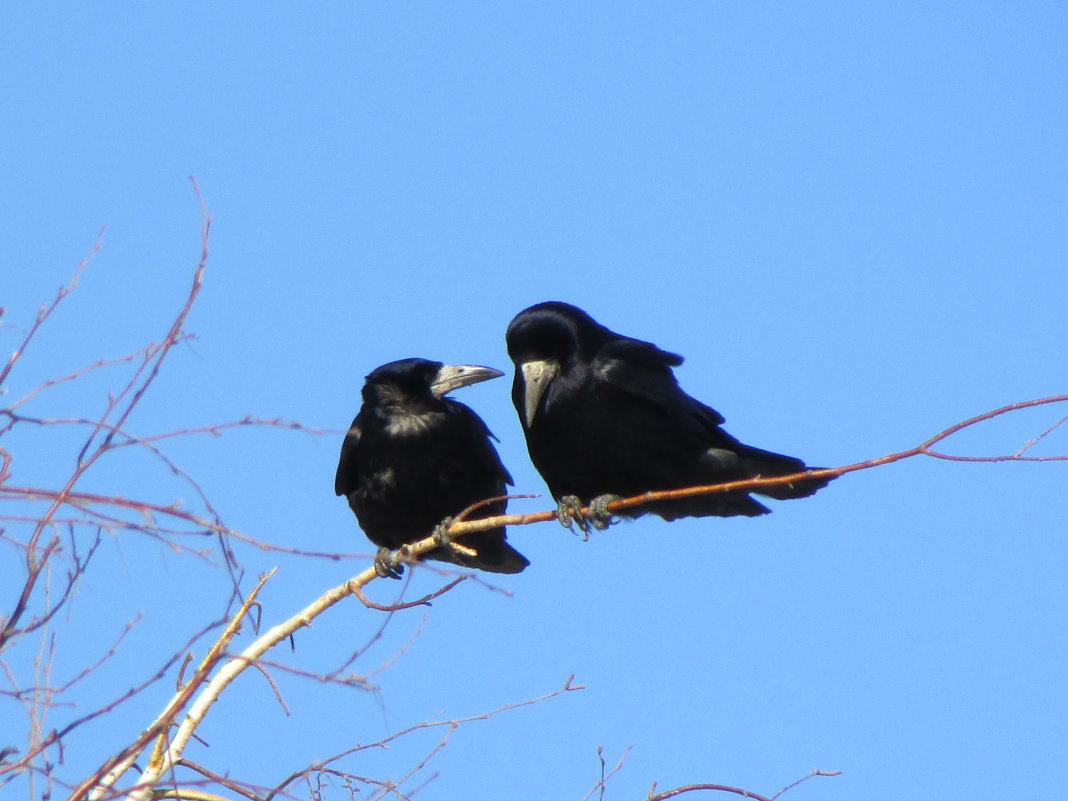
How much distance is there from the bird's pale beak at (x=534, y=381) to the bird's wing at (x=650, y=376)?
0.77ft

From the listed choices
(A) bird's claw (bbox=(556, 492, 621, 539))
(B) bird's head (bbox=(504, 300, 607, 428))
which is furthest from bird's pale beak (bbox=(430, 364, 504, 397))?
(A) bird's claw (bbox=(556, 492, 621, 539))

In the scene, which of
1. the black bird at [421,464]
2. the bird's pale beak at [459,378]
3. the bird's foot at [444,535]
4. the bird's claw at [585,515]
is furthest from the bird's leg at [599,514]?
the bird's pale beak at [459,378]

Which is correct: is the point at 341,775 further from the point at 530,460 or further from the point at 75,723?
the point at 530,460

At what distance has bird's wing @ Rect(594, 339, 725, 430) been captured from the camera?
603 centimetres

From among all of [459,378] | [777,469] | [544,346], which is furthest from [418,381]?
[777,469]

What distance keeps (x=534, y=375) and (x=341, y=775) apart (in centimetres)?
256

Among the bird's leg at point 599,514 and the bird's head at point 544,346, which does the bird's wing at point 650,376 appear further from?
the bird's leg at point 599,514

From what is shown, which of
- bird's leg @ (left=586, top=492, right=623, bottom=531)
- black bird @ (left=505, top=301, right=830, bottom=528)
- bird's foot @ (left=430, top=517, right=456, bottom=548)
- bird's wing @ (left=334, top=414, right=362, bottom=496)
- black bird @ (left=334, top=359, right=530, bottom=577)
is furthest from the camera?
bird's wing @ (left=334, top=414, right=362, bottom=496)

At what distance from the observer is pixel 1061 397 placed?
2805 millimetres

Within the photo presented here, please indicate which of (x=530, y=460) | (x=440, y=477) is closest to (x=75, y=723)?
(x=530, y=460)

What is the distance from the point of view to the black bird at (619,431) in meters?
5.88

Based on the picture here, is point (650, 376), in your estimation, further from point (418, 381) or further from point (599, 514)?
point (418, 381)

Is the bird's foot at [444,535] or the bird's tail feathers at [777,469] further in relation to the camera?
the bird's tail feathers at [777,469]

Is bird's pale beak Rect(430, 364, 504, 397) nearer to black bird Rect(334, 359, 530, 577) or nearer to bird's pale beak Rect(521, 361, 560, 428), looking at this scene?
black bird Rect(334, 359, 530, 577)
